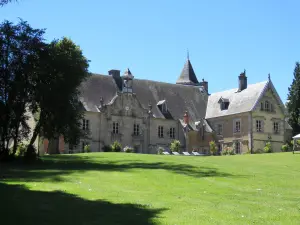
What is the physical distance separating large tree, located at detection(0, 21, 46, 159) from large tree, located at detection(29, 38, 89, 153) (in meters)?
0.61

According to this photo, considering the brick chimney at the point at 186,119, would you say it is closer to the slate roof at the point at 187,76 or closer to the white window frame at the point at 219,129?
the white window frame at the point at 219,129

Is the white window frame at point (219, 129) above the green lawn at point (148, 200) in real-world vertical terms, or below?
above

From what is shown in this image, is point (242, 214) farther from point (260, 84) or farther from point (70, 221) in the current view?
point (260, 84)

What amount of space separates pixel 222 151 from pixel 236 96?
766 centimetres

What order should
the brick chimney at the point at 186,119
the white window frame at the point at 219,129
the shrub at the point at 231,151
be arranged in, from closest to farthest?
1. the shrub at the point at 231,151
2. the brick chimney at the point at 186,119
3. the white window frame at the point at 219,129

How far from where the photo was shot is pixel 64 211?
9453 millimetres

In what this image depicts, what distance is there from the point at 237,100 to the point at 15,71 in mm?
34448

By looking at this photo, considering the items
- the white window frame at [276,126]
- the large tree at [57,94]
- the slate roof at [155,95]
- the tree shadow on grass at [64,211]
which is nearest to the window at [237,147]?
the white window frame at [276,126]

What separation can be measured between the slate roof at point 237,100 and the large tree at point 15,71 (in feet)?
103

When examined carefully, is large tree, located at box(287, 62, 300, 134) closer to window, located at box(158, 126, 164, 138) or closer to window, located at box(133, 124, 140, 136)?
window, located at box(158, 126, 164, 138)

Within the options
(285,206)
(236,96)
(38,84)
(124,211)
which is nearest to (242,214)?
(285,206)

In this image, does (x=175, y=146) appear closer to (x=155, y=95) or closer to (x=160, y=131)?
(x=160, y=131)

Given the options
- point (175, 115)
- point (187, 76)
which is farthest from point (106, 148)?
point (187, 76)

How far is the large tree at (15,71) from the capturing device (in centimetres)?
2391
